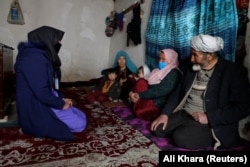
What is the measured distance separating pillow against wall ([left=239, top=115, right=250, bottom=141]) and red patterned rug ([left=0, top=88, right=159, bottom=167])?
0.86m

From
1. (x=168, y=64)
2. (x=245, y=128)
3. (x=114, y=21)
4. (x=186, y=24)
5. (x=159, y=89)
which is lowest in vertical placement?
(x=245, y=128)

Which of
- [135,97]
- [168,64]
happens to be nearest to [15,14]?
[135,97]

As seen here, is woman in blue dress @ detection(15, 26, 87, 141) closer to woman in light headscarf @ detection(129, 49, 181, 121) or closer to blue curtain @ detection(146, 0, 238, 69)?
woman in light headscarf @ detection(129, 49, 181, 121)

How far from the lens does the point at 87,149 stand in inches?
77.9

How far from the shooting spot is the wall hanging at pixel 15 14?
13.6 feet

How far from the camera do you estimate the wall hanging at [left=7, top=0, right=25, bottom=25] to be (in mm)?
4145

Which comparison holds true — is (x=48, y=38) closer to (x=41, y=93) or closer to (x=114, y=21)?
(x=41, y=93)

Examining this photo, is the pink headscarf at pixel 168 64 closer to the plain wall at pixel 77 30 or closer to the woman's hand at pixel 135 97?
the woman's hand at pixel 135 97

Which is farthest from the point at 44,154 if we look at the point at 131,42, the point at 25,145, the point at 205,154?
the point at 131,42

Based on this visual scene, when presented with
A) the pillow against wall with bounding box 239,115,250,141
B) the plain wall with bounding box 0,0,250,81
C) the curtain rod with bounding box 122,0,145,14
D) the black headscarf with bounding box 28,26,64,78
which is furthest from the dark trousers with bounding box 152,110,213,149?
the curtain rod with bounding box 122,0,145,14

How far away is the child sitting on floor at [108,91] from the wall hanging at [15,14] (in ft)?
6.30

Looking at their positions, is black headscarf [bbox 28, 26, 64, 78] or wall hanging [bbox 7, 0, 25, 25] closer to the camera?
black headscarf [bbox 28, 26, 64, 78]

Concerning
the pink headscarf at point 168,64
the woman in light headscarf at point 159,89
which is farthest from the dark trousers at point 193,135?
the pink headscarf at point 168,64

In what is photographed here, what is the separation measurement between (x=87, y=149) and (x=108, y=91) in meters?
1.71
